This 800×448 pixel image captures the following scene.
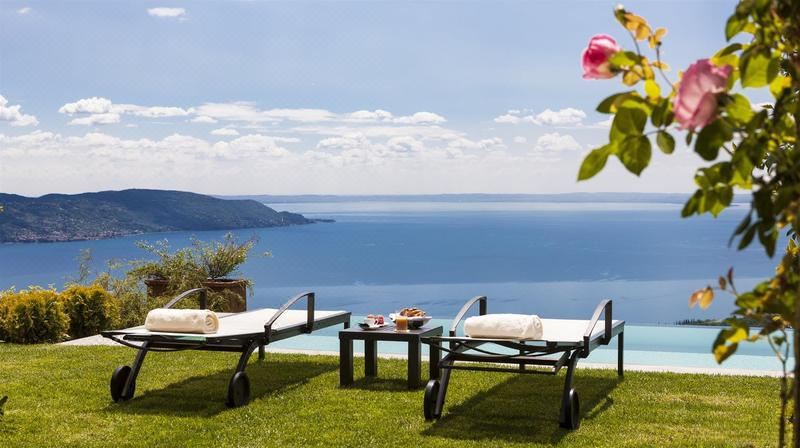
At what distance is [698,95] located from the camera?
120 centimetres

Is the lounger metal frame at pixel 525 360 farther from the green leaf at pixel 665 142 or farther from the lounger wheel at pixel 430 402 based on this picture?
the green leaf at pixel 665 142

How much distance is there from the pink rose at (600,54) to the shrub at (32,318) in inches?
323

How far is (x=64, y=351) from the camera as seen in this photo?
26.2ft

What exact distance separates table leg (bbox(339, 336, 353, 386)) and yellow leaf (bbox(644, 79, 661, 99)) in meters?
5.07

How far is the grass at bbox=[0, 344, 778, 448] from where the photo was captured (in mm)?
4926

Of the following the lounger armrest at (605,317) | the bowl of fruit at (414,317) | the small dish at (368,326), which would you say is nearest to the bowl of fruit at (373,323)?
the small dish at (368,326)

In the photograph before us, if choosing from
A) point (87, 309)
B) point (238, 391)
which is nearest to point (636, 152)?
point (238, 391)

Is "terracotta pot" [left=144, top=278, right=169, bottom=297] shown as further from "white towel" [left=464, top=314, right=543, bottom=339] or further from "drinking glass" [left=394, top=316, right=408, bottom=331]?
"white towel" [left=464, top=314, right=543, bottom=339]

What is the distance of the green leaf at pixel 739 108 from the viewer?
1.24 m

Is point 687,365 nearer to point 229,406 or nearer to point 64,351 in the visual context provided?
point 229,406

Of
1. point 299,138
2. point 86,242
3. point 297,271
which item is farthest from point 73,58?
point 297,271

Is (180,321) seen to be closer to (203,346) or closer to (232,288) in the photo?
(203,346)

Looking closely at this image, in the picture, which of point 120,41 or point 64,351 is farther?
point 120,41

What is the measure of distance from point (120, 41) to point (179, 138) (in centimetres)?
897
